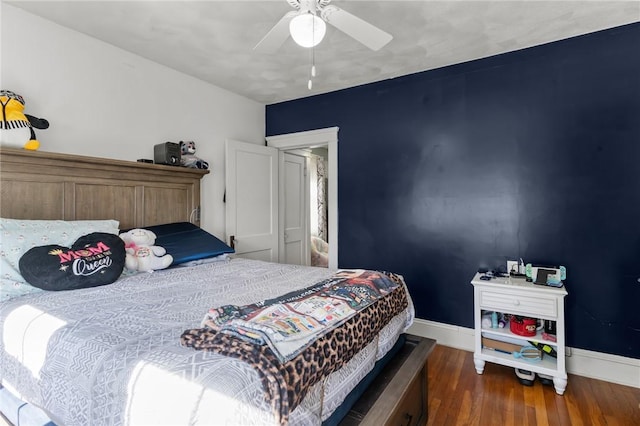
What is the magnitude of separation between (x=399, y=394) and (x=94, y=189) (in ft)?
8.00

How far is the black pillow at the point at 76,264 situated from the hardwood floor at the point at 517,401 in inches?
82.3

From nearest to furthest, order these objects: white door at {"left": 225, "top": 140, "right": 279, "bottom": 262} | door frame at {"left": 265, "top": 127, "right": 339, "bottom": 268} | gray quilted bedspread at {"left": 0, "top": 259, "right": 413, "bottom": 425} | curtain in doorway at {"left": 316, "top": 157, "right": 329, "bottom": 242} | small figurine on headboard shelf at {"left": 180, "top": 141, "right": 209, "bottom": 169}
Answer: gray quilted bedspread at {"left": 0, "top": 259, "right": 413, "bottom": 425} < small figurine on headboard shelf at {"left": 180, "top": 141, "right": 209, "bottom": 169} < white door at {"left": 225, "top": 140, "right": 279, "bottom": 262} < door frame at {"left": 265, "top": 127, "right": 339, "bottom": 268} < curtain in doorway at {"left": 316, "top": 157, "right": 329, "bottom": 242}

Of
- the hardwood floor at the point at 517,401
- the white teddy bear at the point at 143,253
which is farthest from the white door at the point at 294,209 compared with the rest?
the hardwood floor at the point at 517,401

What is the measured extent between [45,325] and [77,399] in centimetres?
40

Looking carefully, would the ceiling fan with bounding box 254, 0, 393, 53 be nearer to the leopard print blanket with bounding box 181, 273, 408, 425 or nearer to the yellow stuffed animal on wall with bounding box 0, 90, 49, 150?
the leopard print blanket with bounding box 181, 273, 408, 425

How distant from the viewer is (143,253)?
2.16 m

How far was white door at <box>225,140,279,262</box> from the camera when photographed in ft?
11.6

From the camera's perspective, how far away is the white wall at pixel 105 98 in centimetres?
217

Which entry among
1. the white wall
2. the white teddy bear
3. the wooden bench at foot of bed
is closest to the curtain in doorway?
the white wall

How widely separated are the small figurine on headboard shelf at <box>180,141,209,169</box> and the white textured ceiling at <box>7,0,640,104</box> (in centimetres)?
72

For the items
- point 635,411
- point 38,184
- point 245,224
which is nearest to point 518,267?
point 635,411

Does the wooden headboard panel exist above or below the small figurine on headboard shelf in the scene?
below

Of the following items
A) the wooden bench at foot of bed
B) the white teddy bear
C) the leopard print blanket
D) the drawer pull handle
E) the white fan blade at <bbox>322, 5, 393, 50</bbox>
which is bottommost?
the drawer pull handle

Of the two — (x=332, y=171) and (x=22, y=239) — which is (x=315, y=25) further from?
(x=332, y=171)
